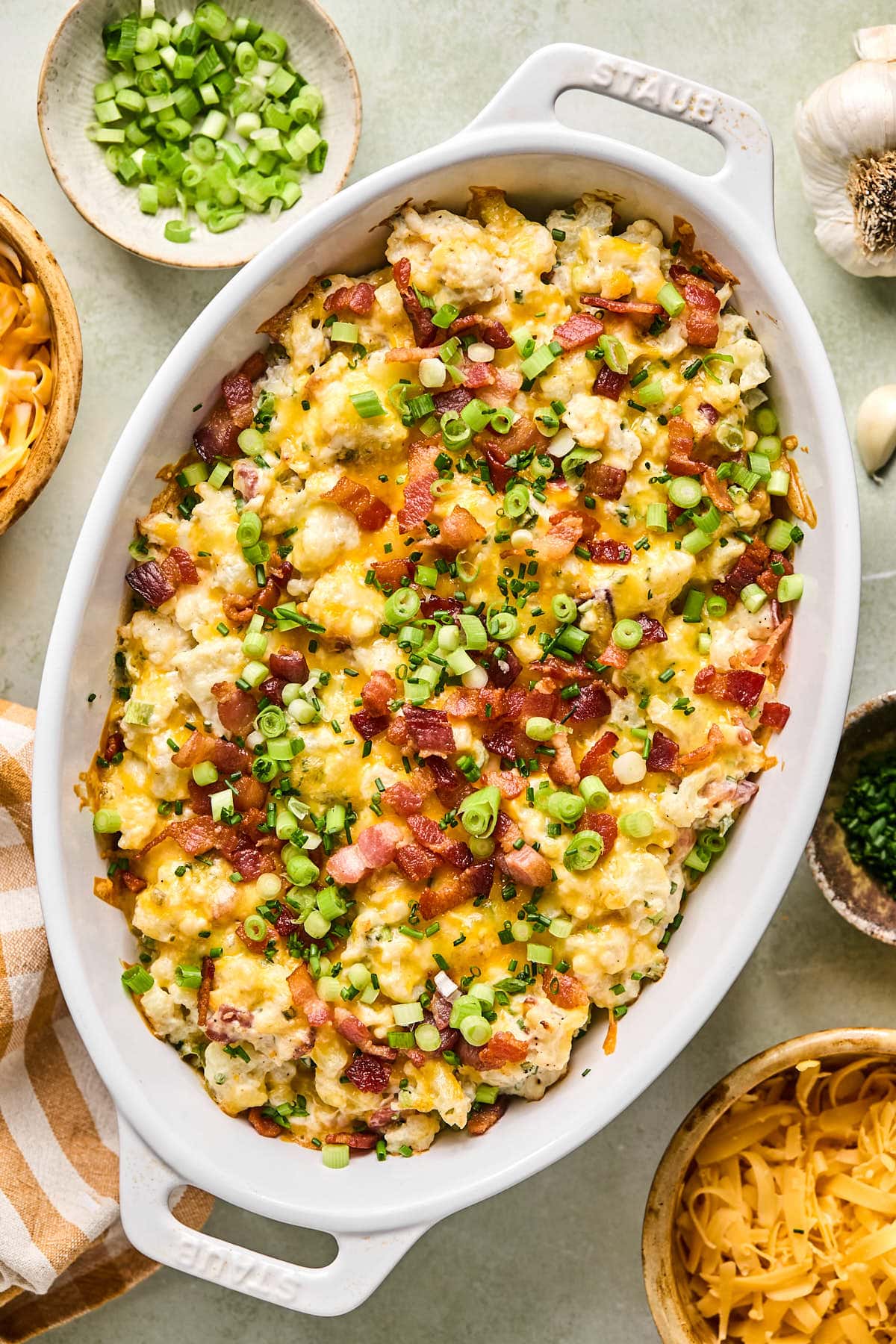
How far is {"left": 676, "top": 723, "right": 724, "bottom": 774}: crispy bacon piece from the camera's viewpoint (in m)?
3.10

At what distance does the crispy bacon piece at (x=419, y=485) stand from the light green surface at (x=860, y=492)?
1126mm

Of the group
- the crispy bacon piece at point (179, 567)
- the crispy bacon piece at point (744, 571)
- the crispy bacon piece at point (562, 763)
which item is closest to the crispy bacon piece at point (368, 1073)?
the crispy bacon piece at point (562, 763)

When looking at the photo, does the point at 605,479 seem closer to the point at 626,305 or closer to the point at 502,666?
the point at 626,305

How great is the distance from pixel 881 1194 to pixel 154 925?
2.27 meters

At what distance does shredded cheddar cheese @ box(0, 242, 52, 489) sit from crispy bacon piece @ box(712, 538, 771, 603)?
2.02 meters

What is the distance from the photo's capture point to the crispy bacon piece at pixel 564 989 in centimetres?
316

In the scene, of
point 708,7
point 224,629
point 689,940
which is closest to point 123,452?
point 224,629

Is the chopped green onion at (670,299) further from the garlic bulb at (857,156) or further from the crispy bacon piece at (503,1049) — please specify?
the crispy bacon piece at (503,1049)

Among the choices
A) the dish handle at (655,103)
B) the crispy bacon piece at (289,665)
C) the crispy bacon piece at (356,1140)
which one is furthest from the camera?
the crispy bacon piece at (356,1140)

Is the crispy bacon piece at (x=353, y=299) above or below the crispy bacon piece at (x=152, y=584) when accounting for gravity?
above

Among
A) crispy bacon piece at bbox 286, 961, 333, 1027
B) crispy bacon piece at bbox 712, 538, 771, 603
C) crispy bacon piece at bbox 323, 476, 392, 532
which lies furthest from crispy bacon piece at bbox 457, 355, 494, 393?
crispy bacon piece at bbox 286, 961, 333, 1027

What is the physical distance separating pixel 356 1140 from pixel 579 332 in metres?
2.26

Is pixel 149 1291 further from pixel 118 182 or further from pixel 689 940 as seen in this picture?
pixel 118 182

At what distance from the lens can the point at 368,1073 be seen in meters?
3.15
